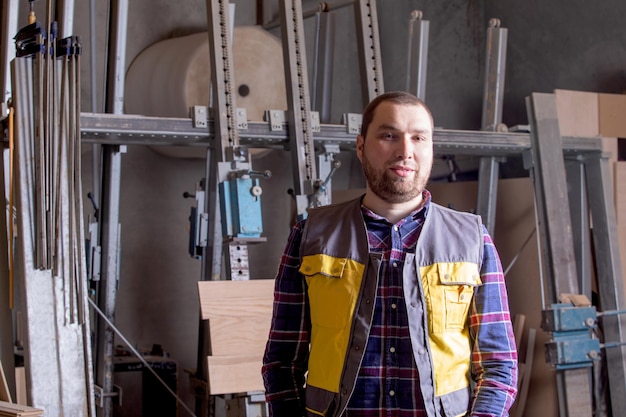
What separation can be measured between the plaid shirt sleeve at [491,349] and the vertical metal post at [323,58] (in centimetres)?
401

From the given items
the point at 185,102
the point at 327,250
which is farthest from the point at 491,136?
the point at 327,250

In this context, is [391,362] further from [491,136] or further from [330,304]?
[491,136]

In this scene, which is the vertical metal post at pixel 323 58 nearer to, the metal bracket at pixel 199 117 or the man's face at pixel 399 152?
the metal bracket at pixel 199 117

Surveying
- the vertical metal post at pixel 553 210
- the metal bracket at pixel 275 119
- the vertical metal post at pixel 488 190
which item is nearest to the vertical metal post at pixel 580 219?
the vertical metal post at pixel 553 210

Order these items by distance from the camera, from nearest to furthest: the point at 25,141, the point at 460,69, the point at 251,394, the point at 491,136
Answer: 1. the point at 25,141
2. the point at 251,394
3. the point at 491,136
4. the point at 460,69

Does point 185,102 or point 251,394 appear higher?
point 185,102

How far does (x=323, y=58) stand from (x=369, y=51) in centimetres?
95

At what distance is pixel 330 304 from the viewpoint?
5.81 feet

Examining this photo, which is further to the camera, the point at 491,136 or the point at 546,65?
the point at 546,65

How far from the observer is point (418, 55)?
195 inches

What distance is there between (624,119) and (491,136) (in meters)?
1.16

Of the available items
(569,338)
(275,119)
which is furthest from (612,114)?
(275,119)

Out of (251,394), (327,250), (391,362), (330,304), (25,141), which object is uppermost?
(25,141)

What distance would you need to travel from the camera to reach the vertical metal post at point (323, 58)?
18.5 ft
